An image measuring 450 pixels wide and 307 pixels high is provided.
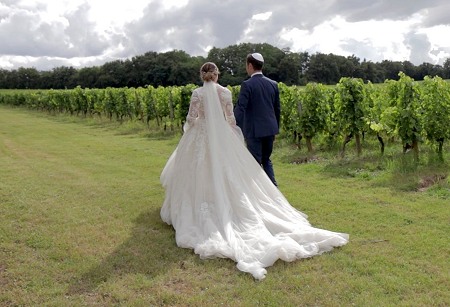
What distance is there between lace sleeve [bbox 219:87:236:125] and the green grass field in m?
1.63

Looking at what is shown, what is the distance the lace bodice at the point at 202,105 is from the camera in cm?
567

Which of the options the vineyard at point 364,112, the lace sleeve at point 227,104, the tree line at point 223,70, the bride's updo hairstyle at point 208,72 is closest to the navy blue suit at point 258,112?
the lace sleeve at point 227,104

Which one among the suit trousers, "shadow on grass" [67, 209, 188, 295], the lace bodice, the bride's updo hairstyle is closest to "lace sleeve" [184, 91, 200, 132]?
the lace bodice

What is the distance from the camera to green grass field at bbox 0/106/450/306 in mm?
3727

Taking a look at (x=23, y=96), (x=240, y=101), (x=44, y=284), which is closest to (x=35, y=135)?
(x=240, y=101)

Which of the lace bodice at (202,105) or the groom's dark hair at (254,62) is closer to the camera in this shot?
the lace bodice at (202,105)

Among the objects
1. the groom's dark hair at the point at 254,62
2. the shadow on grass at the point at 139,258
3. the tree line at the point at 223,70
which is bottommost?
the shadow on grass at the point at 139,258

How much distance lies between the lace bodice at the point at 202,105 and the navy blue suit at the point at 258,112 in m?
0.36

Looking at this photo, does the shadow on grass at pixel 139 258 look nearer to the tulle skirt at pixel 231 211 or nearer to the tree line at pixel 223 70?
the tulle skirt at pixel 231 211

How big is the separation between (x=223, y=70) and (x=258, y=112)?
4978cm

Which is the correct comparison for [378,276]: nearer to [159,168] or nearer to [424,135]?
[424,135]

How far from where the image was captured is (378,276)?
3980 mm

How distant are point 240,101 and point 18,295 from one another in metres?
3.66

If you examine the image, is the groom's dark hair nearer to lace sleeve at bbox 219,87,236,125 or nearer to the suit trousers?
lace sleeve at bbox 219,87,236,125
